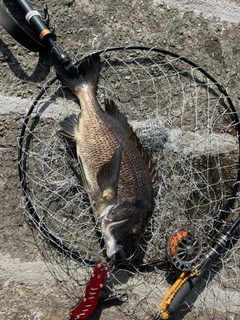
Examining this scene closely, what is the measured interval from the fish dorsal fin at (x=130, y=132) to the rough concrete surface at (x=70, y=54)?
345mm

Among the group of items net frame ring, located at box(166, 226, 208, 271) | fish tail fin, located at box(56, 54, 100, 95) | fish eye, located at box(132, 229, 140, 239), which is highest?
fish tail fin, located at box(56, 54, 100, 95)

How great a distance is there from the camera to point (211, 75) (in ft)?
8.00

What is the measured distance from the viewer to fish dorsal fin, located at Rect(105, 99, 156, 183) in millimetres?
2193

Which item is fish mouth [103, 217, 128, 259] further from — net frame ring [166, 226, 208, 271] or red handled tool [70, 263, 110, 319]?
net frame ring [166, 226, 208, 271]

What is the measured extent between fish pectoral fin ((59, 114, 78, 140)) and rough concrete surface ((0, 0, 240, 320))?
0.78 ft

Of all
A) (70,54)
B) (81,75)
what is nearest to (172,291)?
(81,75)

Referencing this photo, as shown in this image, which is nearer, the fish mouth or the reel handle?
the fish mouth

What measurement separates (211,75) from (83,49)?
0.74 meters

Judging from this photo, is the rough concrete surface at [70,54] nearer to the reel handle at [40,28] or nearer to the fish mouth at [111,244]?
the reel handle at [40,28]

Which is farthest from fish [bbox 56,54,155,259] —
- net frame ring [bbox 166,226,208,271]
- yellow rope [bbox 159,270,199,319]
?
yellow rope [bbox 159,270,199,319]

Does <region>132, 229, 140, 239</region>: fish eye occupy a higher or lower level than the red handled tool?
higher

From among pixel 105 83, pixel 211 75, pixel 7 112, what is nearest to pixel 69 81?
pixel 105 83

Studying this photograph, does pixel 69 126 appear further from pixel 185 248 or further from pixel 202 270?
pixel 202 270

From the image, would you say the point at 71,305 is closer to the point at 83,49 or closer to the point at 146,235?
the point at 146,235
